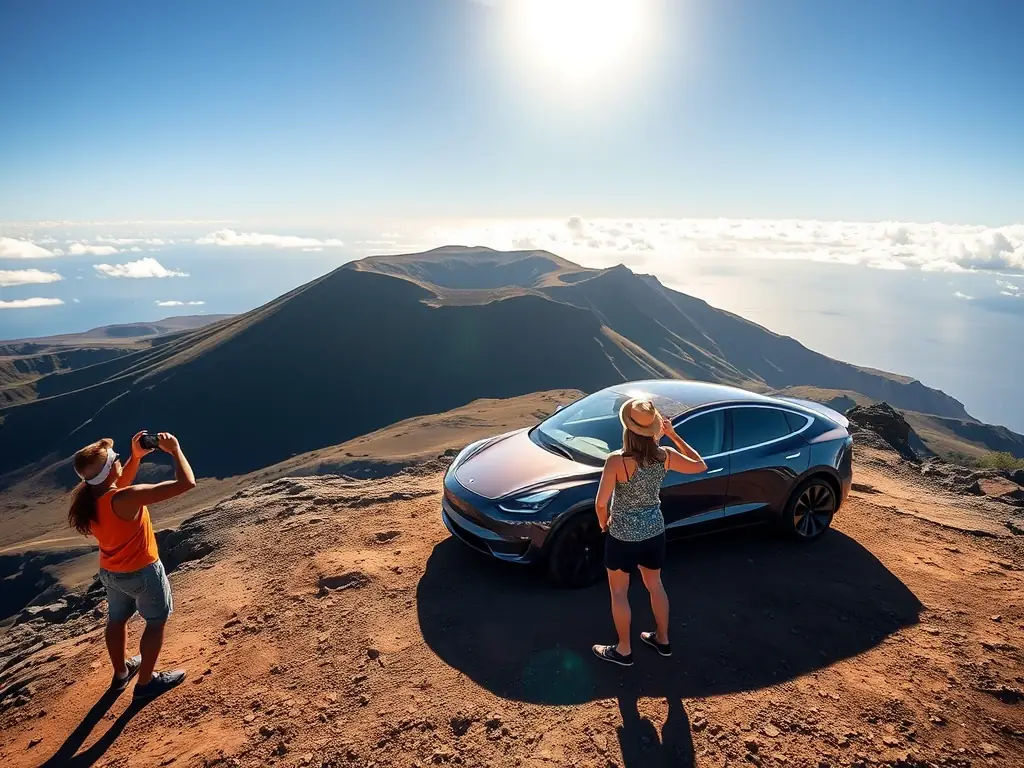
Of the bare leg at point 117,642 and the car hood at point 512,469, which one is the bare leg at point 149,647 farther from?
the car hood at point 512,469

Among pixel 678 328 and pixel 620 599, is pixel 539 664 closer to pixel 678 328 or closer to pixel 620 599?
pixel 620 599

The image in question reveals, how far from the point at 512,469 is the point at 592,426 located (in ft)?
3.91

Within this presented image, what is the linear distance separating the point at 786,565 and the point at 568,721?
3.53m

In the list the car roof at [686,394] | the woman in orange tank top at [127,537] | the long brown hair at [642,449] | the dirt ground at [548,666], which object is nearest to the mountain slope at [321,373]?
the dirt ground at [548,666]

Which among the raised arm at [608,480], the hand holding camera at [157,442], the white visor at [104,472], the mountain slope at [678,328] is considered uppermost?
the hand holding camera at [157,442]

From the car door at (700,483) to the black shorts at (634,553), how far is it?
5.35 feet

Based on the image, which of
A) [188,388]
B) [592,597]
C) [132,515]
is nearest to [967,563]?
[592,597]

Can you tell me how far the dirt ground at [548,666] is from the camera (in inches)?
150

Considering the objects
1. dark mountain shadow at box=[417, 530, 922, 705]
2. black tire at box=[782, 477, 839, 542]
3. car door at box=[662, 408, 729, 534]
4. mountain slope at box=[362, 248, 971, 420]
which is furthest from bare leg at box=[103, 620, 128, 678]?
mountain slope at box=[362, 248, 971, 420]

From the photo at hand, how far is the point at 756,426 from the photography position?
6516 millimetres

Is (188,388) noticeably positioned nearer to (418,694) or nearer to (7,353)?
(418,694)

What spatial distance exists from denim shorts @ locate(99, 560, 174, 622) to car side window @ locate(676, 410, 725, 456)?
4969 mm

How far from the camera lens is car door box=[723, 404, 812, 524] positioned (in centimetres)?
Result: 622

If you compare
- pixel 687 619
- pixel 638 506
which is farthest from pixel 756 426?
pixel 638 506
